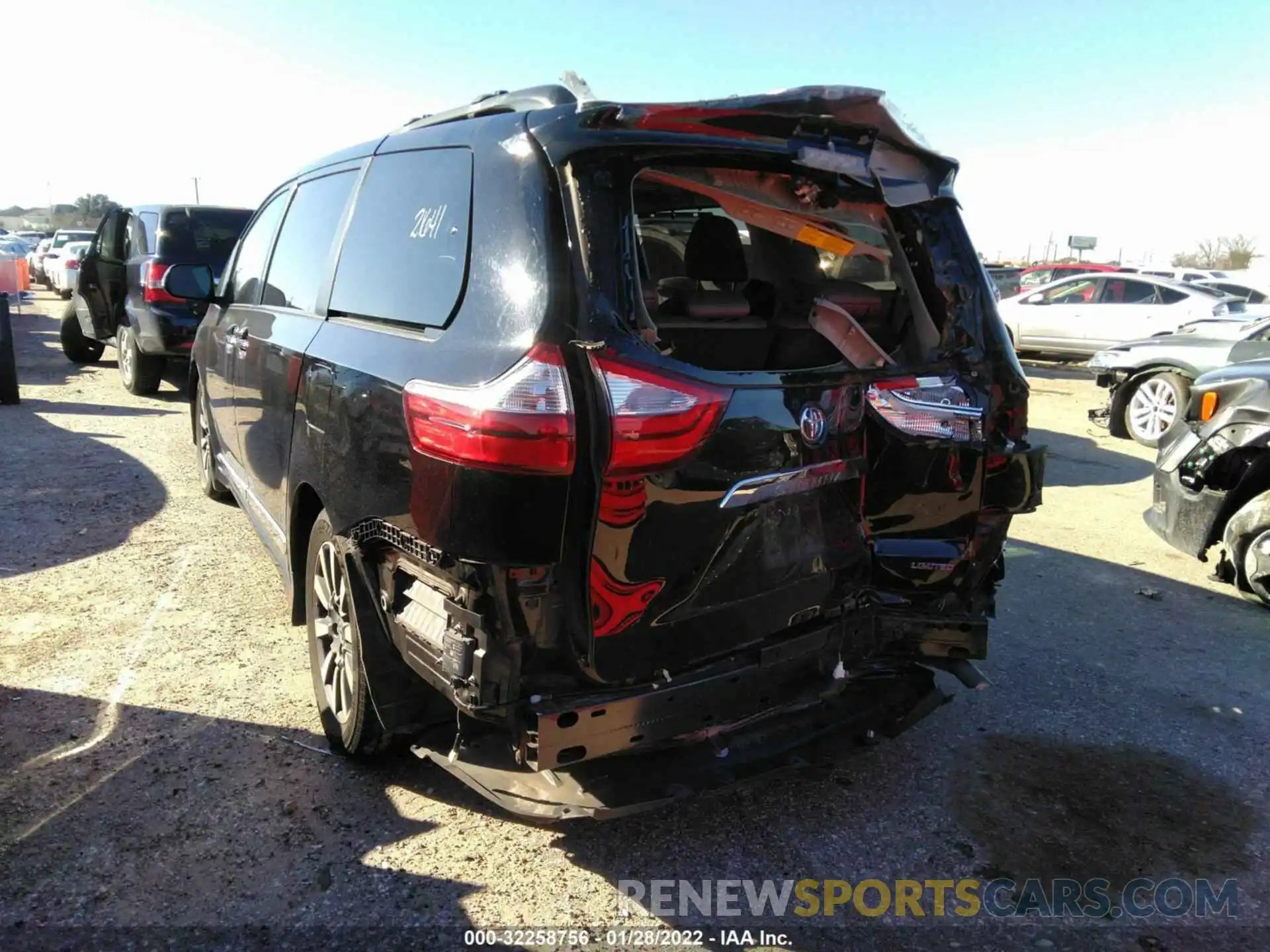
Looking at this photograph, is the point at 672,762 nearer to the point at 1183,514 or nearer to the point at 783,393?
the point at 783,393

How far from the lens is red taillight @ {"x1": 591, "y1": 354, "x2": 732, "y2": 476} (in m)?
2.09

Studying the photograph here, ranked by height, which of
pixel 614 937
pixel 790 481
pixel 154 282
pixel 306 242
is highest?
pixel 306 242

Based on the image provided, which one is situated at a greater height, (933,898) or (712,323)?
(712,323)

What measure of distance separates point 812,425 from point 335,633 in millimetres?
1745

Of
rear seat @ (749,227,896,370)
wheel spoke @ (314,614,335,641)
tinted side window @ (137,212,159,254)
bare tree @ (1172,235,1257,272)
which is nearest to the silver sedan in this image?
rear seat @ (749,227,896,370)

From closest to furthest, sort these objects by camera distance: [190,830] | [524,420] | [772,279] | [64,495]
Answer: [524,420] → [190,830] → [772,279] → [64,495]

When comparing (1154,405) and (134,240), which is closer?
(1154,405)

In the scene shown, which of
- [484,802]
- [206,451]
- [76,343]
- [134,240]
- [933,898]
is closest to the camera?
[933,898]

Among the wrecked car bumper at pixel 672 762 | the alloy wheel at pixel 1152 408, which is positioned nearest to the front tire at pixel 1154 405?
the alloy wheel at pixel 1152 408

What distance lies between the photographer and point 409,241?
271 centimetres

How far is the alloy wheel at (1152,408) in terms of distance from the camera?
8930mm

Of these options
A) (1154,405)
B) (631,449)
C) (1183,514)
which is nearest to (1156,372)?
(1154,405)

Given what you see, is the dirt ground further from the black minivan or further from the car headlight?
the car headlight

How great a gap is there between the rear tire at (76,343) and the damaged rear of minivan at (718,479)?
10.9 metres
